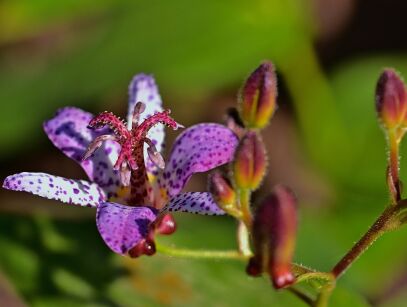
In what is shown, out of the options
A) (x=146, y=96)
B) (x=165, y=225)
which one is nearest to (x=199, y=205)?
(x=165, y=225)

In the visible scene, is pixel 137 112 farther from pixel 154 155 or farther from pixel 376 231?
pixel 376 231

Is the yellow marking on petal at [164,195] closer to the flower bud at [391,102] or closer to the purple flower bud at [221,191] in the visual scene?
the purple flower bud at [221,191]

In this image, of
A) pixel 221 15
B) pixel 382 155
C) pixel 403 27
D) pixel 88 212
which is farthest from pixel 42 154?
pixel 403 27

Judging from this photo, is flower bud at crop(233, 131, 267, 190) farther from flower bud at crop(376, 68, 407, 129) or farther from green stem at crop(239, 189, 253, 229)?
flower bud at crop(376, 68, 407, 129)

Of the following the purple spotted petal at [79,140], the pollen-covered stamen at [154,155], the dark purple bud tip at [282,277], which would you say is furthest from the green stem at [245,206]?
the purple spotted petal at [79,140]

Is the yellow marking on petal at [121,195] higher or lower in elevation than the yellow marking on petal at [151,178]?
lower

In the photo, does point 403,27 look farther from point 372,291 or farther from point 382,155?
point 372,291

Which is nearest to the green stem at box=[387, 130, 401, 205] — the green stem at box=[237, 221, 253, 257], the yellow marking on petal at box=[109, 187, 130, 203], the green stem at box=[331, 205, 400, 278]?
the green stem at box=[331, 205, 400, 278]
